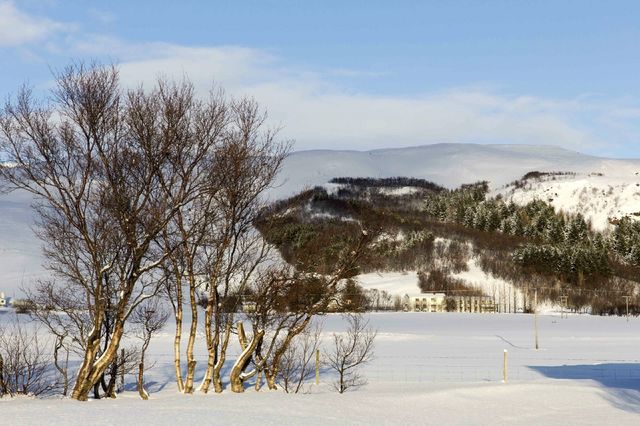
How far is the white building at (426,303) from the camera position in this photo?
4421 inches

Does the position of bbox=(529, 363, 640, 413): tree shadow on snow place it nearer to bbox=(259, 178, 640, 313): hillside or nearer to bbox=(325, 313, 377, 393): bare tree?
bbox=(325, 313, 377, 393): bare tree

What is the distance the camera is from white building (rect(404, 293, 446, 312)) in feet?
368

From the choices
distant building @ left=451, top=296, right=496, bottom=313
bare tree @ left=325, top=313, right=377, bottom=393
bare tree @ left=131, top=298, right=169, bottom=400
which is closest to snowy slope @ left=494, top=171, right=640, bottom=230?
distant building @ left=451, top=296, right=496, bottom=313

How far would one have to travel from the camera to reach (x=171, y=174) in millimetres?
22688

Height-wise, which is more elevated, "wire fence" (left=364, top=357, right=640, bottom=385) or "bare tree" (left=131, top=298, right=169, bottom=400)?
"bare tree" (left=131, top=298, right=169, bottom=400)

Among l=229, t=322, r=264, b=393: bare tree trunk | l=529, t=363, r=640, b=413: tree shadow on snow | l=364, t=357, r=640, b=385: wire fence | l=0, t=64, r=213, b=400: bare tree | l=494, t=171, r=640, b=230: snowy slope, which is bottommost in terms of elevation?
l=364, t=357, r=640, b=385: wire fence

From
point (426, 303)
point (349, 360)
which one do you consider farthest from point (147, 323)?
point (426, 303)

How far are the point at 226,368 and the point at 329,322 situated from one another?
127 ft

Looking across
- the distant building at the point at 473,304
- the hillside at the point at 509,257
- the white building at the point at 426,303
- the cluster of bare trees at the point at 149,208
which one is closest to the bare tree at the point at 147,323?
the cluster of bare trees at the point at 149,208

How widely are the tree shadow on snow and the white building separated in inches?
2913

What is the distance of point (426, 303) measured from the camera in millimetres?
114125

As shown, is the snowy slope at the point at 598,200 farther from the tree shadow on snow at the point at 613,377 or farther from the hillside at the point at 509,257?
the tree shadow on snow at the point at 613,377

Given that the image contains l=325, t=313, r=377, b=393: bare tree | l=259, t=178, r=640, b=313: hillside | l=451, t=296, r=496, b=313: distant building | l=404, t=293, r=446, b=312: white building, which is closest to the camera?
l=325, t=313, r=377, b=393: bare tree

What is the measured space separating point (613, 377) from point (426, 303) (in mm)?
82459
